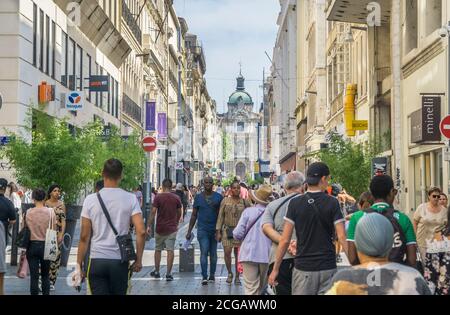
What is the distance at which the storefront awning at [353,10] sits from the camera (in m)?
31.7

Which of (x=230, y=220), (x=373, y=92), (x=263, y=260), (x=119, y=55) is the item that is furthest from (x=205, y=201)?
(x=119, y=55)

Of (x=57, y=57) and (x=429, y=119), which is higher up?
(x=57, y=57)

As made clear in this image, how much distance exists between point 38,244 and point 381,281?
894 cm

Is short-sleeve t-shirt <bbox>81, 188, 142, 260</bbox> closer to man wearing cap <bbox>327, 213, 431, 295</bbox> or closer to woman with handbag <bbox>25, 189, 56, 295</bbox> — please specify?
man wearing cap <bbox>327, 213, 431, 295</bbox>

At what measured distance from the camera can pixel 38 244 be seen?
1341 cm

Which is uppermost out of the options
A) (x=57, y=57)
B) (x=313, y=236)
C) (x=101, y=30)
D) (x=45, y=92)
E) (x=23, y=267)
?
(x=101, y=30)

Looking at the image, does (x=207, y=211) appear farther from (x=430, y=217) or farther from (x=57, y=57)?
(x=57, y=57)

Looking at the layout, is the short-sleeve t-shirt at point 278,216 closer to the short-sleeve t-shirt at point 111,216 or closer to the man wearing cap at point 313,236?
the man wearing cap at point 313,236

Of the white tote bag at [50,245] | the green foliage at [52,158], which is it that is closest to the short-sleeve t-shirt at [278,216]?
the white tote bag at [50,245]

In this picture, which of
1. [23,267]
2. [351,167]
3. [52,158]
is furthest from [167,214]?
[351,167]

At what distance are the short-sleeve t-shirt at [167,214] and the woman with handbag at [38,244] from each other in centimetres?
446

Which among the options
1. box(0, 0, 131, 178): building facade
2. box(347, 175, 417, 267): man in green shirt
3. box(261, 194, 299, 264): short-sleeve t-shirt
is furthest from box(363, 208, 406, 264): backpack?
box(0, 0, 131, 178): building facade
